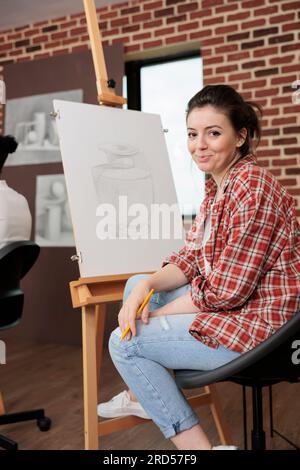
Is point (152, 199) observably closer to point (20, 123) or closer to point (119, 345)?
point (119, 345)

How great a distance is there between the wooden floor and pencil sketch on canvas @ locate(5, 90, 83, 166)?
1.49 meters

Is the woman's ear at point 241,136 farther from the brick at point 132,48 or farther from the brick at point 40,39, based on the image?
the brick at point 40,39

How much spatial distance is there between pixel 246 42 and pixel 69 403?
244 cm

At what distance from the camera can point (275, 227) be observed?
1.27 m

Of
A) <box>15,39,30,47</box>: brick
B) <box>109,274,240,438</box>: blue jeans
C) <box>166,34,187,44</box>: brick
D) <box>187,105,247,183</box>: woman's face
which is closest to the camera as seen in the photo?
<box>109,274,240,438</box>: blue jeans

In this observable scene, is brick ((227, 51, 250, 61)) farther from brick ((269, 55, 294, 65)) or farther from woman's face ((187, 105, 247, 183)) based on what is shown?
woman's face ((187, 105, 247, 183))

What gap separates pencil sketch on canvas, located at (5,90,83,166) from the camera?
153 inches

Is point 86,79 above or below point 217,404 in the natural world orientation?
above

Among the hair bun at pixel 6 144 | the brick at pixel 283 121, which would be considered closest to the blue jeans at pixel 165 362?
the hair bun at pixel 6 144

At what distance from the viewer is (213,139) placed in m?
1.41

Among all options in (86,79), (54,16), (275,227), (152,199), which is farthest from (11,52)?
(275,227)

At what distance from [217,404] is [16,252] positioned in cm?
100

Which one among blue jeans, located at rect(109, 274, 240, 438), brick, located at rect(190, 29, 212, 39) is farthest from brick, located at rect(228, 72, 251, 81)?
blue jeans, located at rect(109, 274, 240, 438)

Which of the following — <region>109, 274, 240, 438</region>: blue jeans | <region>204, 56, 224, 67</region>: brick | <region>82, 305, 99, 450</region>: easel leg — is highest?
<region>204, 56, 224, 67</region>: brick
